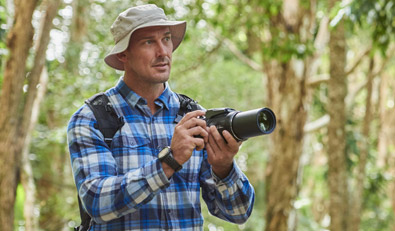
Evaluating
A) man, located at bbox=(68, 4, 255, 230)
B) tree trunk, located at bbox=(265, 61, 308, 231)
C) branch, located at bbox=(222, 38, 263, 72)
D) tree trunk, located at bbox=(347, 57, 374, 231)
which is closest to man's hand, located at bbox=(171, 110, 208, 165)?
man, located at bbox=(68, 4, 255, 230)

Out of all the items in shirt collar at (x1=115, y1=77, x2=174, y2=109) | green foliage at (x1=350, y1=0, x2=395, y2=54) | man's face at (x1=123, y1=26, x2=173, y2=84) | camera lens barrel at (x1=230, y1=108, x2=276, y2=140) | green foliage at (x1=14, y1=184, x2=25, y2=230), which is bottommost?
green foliage at (x1=14, y1=184, x2=25, y2=230)

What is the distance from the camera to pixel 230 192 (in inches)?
76.2

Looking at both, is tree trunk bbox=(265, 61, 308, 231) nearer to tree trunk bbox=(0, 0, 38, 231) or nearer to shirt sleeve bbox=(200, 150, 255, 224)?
tree trunk bbox=(0, 0, 38, 231)

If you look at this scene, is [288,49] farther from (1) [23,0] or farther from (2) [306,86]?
(1) [23,0]

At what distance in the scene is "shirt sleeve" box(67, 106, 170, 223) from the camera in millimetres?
1664

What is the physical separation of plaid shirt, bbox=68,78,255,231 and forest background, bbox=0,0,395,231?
2662 mm

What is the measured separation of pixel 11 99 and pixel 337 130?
14.3 ft

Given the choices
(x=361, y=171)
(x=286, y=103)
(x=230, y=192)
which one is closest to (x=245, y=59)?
(x=361, y=171)

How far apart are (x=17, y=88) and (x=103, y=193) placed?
2872 mm

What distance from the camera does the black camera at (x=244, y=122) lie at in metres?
1.75

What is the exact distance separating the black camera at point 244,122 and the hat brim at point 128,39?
0.34 metres

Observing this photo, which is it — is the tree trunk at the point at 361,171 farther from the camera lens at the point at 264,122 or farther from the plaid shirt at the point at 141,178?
the camera lens at the point at 264,122

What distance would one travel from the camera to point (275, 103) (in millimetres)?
7363

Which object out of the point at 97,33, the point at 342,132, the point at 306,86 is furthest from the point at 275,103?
the point at 97,33
